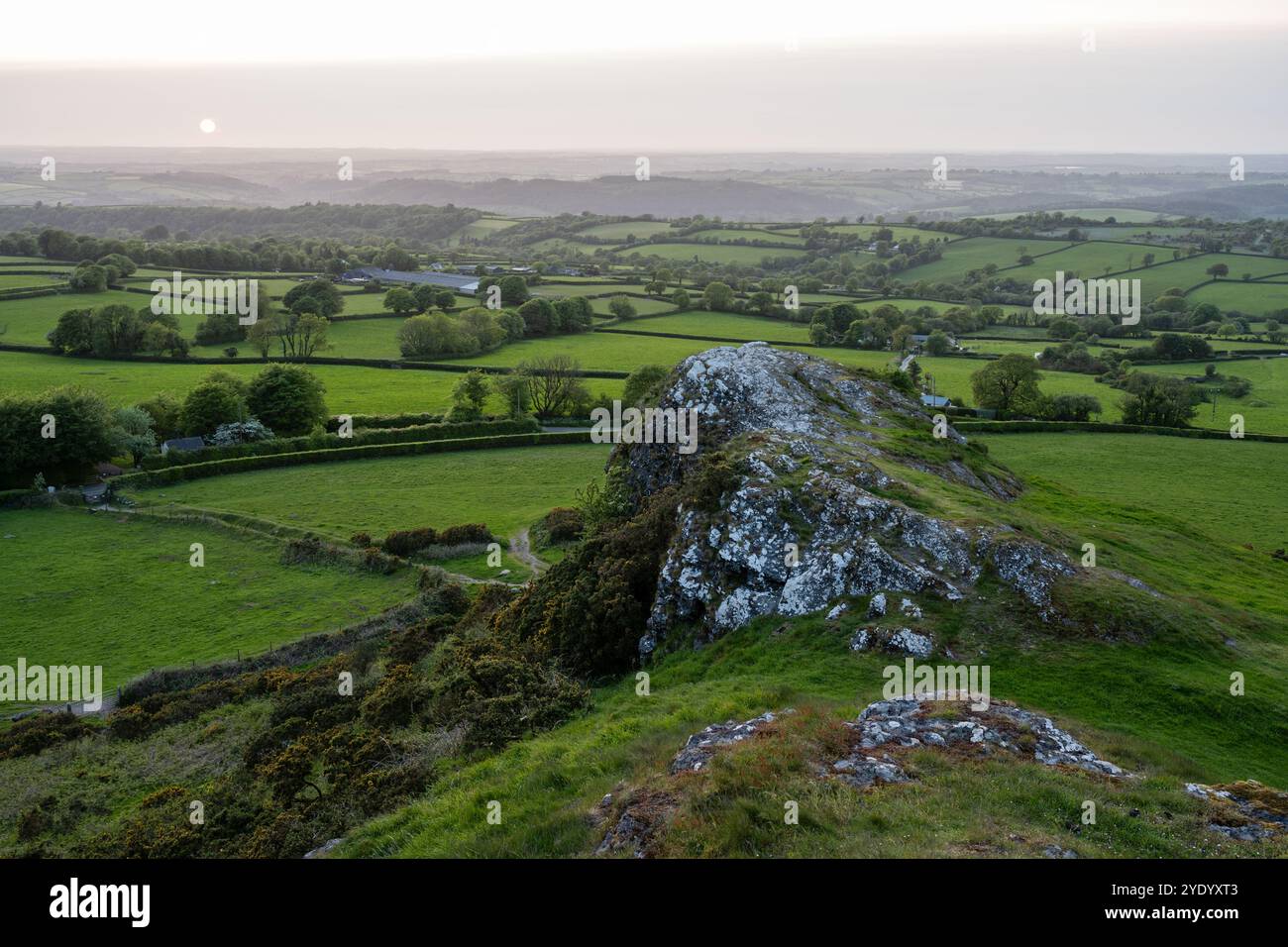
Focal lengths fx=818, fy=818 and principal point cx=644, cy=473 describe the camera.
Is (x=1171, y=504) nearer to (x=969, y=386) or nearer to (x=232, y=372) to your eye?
(x=969, y=386)

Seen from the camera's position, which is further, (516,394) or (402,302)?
(402,302)

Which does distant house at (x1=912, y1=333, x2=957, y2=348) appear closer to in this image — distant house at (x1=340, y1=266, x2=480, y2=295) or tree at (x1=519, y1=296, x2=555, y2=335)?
tree at (x1=519, y1=296, x2=555, y2=335)

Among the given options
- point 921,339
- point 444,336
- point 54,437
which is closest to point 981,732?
point 54,437

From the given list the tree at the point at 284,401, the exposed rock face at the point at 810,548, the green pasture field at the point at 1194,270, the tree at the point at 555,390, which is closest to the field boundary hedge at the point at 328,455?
the tree at the point at 555,390

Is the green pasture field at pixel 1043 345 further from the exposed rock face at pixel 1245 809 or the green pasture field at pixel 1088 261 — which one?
the exposed rock face at pixel 1245 809

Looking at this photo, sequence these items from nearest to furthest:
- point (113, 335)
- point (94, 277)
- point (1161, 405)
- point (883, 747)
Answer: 1. point (883, 747)
2. point (1161, 405)
3. point (113, 335)
4. point (94, 277)

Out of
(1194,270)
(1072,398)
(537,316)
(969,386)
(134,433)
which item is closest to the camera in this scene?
(134,433)

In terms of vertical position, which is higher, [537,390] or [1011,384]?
[1011,384]
